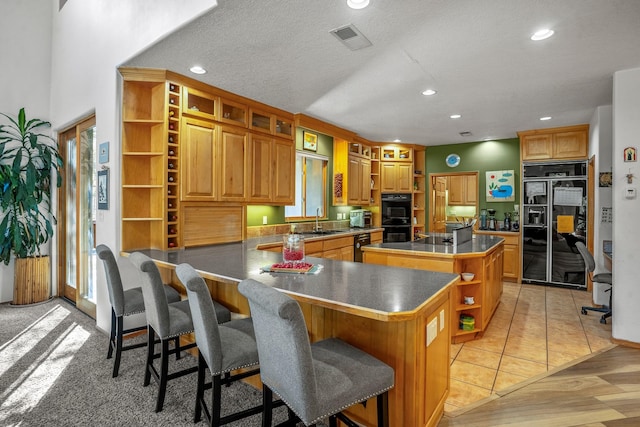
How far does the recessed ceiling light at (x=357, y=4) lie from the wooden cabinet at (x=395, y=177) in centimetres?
492

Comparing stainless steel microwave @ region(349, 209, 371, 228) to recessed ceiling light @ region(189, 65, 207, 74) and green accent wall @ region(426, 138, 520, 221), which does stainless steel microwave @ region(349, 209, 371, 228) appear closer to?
green accent wall @ region(426, 138, 520, 221)

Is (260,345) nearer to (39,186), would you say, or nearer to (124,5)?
Result: (124,5)

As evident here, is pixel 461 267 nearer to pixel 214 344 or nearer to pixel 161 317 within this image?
pixel 214 344

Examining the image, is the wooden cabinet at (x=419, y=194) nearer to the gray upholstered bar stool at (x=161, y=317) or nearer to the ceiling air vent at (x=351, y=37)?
the ceiling air vent at (x=351, y=37)

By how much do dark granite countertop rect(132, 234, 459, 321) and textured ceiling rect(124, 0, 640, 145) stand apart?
1690mm

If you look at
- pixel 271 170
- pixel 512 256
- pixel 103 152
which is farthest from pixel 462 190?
pixel 103 152

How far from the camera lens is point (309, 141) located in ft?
18.3

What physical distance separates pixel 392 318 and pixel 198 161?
2.86 metres

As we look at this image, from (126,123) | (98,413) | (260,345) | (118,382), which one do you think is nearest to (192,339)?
(118,382)

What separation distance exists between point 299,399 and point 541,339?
3.17m

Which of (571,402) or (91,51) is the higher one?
(91,51)

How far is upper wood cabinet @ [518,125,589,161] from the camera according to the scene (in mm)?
5281

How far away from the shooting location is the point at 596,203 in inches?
167

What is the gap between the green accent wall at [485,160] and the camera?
6250mm
